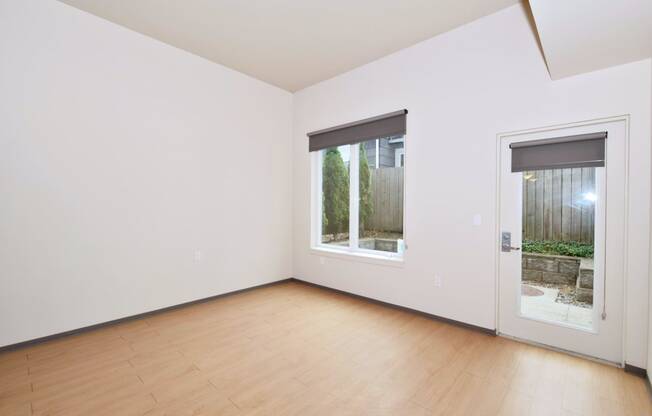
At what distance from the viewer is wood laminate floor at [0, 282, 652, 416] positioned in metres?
1.94

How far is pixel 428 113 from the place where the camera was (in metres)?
3.41

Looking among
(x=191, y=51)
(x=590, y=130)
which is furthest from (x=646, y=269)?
(x=191, y=51)

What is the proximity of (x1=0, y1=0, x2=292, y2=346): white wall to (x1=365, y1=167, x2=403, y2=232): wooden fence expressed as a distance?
1758 millimetres

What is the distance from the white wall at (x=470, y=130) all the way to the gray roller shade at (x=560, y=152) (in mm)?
165

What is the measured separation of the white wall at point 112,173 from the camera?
2670 millimetres

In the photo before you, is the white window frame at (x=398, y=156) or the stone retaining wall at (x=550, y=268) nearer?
the stone retaining wall at (x=550, y=268)

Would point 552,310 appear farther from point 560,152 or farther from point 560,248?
point 560,152

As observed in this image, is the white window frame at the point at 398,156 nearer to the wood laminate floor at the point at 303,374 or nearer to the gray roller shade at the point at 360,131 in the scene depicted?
the gray roller shade at the point at 360,131

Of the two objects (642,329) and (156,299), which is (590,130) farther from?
(156,299)

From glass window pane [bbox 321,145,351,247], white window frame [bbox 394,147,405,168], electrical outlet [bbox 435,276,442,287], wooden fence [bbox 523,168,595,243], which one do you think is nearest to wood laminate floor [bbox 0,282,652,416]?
electrical outlet [bbox 435,276,442,287]

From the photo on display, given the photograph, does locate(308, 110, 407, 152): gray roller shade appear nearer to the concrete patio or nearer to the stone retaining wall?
the stone retaining wall

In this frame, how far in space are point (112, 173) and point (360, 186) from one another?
2.97 m

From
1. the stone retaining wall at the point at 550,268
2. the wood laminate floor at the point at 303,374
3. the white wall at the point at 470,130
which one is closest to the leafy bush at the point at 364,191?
the white wall at the point at 470,130

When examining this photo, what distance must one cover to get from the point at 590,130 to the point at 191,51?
13.9 feet
